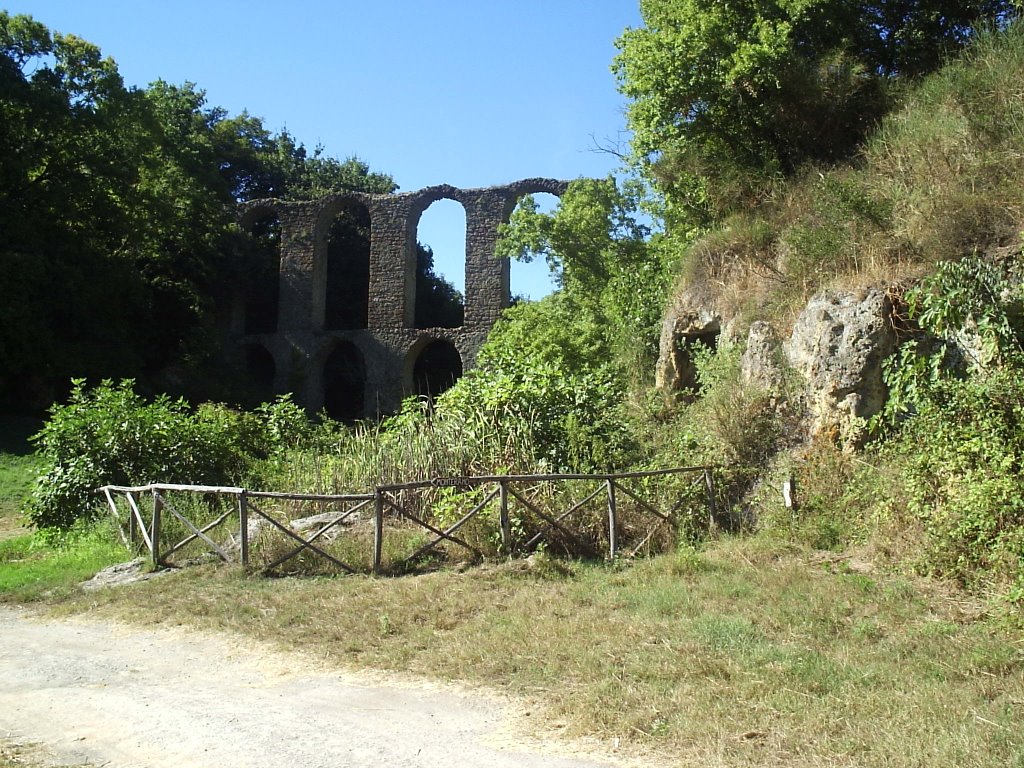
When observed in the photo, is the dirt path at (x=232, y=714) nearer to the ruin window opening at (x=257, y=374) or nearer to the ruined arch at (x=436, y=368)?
the ruin window opening at (x=257, y=374)

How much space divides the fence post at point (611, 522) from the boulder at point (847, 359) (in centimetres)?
205

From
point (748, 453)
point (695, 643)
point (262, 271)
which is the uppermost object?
A: point (262, 271)

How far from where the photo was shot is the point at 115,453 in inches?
423

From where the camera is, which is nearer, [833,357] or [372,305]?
[833,357]

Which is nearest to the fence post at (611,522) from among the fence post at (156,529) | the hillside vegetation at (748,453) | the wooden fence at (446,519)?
the wooden fence at (446,519)

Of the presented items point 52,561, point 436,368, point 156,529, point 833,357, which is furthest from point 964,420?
point 436,368

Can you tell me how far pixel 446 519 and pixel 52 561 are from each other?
4.27 meters

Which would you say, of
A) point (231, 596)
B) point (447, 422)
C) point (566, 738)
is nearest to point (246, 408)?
point (447, 422)

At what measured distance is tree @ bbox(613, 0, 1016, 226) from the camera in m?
11.4

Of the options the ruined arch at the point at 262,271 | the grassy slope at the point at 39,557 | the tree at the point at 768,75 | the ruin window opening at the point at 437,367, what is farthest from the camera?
the ruin window opening at the point at 437,367

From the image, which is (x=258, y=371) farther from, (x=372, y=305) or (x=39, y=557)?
(x=39, y=557)

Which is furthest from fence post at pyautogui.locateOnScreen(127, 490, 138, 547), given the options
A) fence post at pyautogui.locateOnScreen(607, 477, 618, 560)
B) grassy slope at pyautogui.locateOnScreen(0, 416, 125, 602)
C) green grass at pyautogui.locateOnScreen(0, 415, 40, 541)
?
fence post at pyautogui.locateOnScreen(607, 477, 618, 560)

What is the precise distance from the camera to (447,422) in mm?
9836

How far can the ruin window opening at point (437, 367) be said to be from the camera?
28.4m
